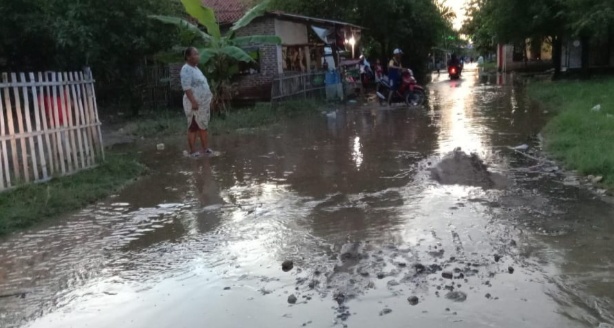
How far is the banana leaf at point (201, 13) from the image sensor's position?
1414 cm

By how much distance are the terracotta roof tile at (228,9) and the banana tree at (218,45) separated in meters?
3.28

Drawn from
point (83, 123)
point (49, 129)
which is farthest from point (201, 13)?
point (49, 129)

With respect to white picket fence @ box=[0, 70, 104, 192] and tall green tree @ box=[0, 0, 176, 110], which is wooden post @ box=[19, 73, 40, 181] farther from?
tall green tree @ box=[0, 0, 176, 110]

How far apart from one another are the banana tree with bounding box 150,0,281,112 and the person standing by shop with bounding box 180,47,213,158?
5.22 metres

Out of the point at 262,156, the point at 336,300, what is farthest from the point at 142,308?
the point at 262,156

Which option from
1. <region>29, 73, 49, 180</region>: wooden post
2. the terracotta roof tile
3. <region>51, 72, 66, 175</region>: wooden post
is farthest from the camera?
the terracotta roof tile

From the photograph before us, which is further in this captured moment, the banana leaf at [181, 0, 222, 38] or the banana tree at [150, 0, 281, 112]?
the banana tree at [150, 0, 281, 112]

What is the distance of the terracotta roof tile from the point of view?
19.7m

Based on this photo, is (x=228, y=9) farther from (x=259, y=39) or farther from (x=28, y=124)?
(x=28, y=124)

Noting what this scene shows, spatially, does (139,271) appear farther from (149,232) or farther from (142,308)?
(149,232)

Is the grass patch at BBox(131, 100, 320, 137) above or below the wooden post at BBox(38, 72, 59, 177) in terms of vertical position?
below

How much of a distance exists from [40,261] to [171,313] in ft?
6.05

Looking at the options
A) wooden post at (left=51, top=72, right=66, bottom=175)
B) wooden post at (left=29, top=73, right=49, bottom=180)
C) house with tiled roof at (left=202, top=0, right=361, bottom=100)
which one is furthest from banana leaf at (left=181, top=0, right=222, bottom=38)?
wooden post at (left=29, top=73, right=49, bottom=180)

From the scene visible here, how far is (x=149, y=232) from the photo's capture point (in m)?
5.96
